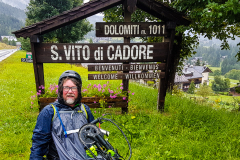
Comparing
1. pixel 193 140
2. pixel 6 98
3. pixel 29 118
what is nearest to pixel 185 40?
pixel 193 140

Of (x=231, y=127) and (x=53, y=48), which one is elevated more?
(x=53, y=48)

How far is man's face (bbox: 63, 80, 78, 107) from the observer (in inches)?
89.7

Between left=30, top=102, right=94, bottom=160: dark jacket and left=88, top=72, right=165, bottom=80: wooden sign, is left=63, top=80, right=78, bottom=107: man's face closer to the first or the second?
left=30, top=102, right=94, bottom=160: dark jacket

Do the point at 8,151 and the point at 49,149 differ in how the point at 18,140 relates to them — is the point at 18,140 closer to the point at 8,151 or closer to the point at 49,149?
the point at 8,151

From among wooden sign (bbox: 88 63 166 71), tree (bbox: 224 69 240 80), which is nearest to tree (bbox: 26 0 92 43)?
wooden sign (bbox: 88 63 166 71)

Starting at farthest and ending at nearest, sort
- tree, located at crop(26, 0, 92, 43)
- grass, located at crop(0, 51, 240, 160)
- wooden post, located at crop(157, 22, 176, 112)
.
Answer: tree, located at crop(26, 0, 92, 43) < wooden post, located at crop(157, 22, 176, 112) < grass, located at crop(0, 51, 240, 160)

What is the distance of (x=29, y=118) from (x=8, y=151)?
1833mm

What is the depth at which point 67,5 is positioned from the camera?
24.4 m

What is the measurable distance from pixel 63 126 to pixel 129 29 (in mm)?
4501

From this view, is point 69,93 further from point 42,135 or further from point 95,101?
point 95,101

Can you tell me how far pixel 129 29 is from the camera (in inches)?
225

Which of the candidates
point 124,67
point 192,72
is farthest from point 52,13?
point 192,72

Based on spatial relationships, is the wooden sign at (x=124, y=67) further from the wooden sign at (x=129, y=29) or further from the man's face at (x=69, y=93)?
the man's face at (x=69, y=93)

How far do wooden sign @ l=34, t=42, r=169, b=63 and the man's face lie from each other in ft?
11.0
